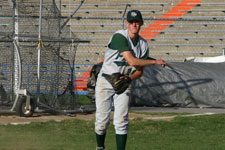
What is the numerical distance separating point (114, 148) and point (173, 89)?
8708mm

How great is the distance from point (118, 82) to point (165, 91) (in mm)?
9923

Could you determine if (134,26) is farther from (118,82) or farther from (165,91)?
(165,91)

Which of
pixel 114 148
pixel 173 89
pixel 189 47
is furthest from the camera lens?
pixel 189 47

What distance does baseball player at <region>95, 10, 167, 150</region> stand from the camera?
6965 millimetres

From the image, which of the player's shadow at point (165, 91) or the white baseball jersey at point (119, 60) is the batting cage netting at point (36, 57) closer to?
the player's shadow at point (165, 91)

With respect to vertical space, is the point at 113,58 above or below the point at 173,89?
above

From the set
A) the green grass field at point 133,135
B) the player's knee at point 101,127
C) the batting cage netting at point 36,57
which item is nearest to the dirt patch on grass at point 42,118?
the batting cage netting at point 36,57

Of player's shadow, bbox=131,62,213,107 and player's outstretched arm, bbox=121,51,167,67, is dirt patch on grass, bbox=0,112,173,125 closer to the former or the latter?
player's shadow, bbox=131,62,213,107

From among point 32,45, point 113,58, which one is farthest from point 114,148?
point 32,45

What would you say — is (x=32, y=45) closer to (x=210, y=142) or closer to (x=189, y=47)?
(x=210, y=142)

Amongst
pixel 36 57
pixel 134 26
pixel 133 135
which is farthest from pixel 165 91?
pixel 134 26

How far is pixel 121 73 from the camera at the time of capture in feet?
23.6

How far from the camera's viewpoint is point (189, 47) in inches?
950

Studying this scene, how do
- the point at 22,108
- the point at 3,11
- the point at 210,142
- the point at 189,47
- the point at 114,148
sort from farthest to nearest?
the point at 189,47
the point at 3,11
the point at 22,108
the point at 210,142
the point at 114,148
